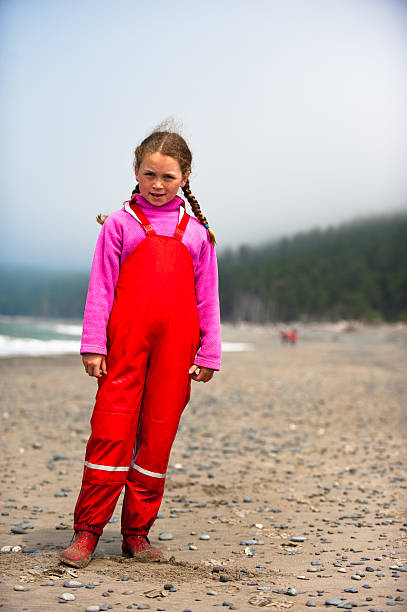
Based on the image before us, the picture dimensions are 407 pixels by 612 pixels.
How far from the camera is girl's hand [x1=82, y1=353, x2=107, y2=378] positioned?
3117mm

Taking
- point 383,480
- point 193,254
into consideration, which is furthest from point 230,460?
point 193,254

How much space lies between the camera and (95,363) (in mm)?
3117

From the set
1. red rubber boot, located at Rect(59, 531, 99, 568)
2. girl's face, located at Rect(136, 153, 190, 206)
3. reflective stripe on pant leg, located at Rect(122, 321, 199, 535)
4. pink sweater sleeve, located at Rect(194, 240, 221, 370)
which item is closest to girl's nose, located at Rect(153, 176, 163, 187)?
girl's face, located at Rect(136, 153, 190, 206)

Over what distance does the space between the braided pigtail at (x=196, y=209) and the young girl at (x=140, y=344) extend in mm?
70

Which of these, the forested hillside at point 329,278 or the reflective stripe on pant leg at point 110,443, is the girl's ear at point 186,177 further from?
the forested hillside at point 329,278

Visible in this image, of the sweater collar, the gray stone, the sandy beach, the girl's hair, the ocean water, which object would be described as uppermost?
the girl's hair

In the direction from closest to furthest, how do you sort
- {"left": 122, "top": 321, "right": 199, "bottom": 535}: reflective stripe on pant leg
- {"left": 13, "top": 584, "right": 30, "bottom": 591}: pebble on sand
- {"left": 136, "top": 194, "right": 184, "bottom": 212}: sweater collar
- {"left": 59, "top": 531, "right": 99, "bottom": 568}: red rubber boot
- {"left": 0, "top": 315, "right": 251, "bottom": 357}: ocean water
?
1. {"left": 13, "top": 584, "right": 30, "bottom": 591}: pebble on sand
2. {"left": 59, "top": 531, "right": 99, "bottom": 568}: red rubber boot
3. {"left": 122, "top": 321, "right": 199, "bottom": 535}: reflective stripe on pant leg
4. {"left": 136, "top": 194, "right": 184, "bottom": 212}: sweater collar
5. {"left": 0, "top": 315, "right": 251, "bottom": 357}: ocean water

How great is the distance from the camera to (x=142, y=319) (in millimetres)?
3170

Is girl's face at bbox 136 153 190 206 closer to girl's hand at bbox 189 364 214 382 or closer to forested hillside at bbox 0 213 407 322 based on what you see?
girl's hand at bbox 189 364 214 382

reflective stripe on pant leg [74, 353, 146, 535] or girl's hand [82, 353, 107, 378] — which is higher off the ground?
girl's hand [82, 353, 107, 378]

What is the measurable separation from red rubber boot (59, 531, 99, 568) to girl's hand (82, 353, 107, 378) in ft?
2.83

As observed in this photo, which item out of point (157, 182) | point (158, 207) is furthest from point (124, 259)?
point (157, 182)

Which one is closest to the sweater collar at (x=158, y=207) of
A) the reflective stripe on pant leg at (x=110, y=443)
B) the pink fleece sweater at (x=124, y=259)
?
the pink fleece sweater at (x=124, y=259)

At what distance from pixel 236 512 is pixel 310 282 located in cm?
12317
